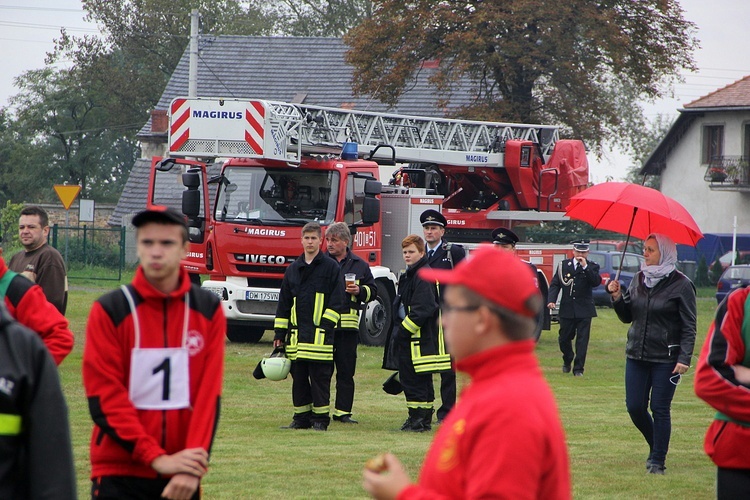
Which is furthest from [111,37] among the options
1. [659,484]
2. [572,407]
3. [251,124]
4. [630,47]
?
[659,484]

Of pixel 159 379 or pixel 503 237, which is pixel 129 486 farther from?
pixel 503 237

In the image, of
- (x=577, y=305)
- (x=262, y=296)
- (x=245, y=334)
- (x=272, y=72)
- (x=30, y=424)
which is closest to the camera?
(x=30, y=424)

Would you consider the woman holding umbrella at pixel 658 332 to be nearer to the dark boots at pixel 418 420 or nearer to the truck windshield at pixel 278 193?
the dark boots at pixel 418 420

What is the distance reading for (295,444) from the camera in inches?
387

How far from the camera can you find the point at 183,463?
4152mm

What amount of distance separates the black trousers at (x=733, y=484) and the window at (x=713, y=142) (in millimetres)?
47147

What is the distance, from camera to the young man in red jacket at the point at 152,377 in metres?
4.17

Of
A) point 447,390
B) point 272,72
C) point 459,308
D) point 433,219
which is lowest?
point 447,390

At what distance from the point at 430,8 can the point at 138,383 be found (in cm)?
3162

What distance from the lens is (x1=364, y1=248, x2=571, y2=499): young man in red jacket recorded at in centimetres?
262

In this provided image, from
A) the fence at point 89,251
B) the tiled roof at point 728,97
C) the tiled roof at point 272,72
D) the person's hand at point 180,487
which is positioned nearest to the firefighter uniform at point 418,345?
the person's hand at point 180,487

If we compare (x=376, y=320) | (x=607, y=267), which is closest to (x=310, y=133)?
(x=376, y=320)

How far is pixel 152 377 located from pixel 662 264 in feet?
17.2

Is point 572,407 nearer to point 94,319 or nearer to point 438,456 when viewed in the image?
point 94,319
